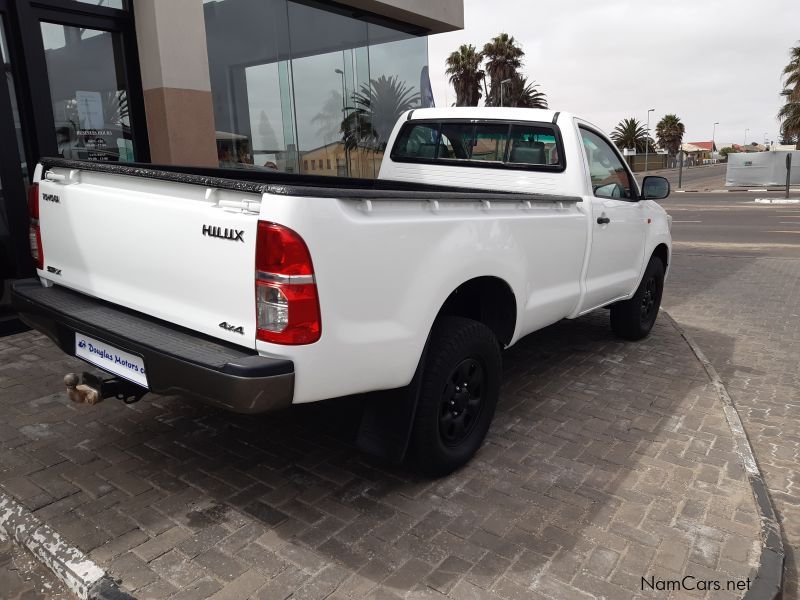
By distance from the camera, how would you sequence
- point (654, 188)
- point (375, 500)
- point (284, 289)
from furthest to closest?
point (654, 188) < point (375, 500) < point (284, 289)

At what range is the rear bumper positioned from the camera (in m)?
2.29

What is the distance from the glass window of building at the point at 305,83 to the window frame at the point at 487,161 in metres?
3.76

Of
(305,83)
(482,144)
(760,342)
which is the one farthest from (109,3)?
(760,342)

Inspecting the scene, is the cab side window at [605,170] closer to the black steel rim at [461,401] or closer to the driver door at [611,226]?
the driver door at [611,226]

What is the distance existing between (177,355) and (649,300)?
15.6ft

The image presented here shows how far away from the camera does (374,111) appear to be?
11258 millimetres

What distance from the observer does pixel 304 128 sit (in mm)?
9719

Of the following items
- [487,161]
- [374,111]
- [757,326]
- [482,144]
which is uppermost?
[374,111]

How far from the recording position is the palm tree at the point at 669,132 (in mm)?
85125

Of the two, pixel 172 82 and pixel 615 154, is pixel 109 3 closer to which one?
pixel 172 82

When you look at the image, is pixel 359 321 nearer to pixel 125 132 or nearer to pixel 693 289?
pixel 125 132

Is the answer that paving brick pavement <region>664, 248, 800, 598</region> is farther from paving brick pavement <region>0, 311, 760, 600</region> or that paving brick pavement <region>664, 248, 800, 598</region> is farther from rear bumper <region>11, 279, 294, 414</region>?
rear bumper <region>11, 279, 294, 414</region>

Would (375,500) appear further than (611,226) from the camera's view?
No

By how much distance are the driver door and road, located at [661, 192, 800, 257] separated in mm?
7953
